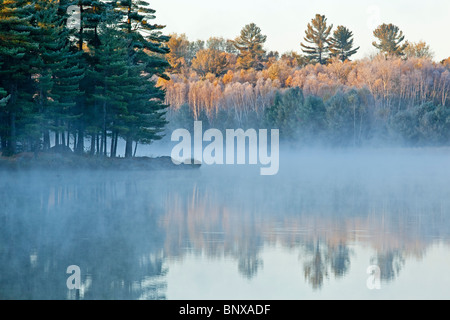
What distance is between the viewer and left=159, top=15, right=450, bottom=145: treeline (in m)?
75.9

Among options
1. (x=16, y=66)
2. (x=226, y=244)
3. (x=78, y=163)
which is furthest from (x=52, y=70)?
(x=226, y=244)

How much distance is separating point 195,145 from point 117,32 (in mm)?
46603

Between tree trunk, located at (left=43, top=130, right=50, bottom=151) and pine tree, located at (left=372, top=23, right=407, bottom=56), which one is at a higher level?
pine tree, located at (left=372, top=23, right=407, bottom=56)

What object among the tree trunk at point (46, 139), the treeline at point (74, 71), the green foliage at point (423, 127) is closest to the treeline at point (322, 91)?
the green foliage at point (423, 127)

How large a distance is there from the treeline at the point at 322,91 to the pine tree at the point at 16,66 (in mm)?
44485

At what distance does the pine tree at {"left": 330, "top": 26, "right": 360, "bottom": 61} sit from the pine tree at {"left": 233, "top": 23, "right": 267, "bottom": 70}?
10747 mm

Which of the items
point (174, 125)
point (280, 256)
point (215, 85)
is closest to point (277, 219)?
point (280, 256)

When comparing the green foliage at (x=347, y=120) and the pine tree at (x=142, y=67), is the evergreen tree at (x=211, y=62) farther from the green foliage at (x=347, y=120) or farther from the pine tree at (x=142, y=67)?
the pine tree at (x=142, y=67)

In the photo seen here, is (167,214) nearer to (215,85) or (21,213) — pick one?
(21,213)

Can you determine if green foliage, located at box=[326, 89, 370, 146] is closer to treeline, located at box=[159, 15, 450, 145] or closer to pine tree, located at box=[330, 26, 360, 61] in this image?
treeline, located at box=[159, 15, 450, 145]

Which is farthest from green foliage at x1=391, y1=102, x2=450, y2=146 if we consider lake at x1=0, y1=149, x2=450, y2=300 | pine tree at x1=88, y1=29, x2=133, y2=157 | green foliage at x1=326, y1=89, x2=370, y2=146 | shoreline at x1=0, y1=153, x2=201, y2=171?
lake at x1=0, y1=149, x2=450, y2=300

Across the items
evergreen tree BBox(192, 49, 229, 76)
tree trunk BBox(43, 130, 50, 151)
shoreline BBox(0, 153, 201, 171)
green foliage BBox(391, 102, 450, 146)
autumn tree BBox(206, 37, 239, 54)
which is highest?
autumn tree BBox(206, 37, 239, 54)

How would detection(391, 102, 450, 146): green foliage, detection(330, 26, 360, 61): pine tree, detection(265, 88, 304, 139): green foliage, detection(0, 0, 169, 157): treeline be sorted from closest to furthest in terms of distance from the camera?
detection(0, 0, 169, 157): treeline
detection(391, 102, 450, 146): green foliage
detection(265, 88, 304, 139): green foliage
detection(330, 26, 360, 61): pine tree
